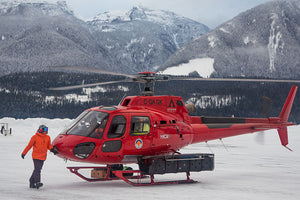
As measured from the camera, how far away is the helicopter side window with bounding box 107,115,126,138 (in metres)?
12.3

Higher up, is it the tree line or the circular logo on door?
the tree line

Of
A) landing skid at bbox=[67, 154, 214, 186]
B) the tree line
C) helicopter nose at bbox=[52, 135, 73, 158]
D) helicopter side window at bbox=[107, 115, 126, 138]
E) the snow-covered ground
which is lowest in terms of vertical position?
the snow-covered ground

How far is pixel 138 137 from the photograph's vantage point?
1270 cm

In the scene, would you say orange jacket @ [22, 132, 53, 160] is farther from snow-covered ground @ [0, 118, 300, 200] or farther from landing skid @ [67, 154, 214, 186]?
landing skid @ [67, 154, 214, 186]

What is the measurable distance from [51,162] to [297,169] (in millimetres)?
10630

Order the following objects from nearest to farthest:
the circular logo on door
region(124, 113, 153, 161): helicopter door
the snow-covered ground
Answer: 1. the snow-covered ground
2. region(124, 113, 153, 161): helicopter door
3. the circular logo on door

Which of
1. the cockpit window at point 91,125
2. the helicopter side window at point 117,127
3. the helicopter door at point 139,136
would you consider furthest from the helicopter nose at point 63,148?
the helicopter door at point 139,136

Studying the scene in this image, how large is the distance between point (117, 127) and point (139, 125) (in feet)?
2.43

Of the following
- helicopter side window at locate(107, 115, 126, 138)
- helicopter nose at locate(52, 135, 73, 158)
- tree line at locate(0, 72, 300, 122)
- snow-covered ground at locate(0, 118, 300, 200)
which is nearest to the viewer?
snow-covered ground at locate(0, 118, 300, 200)

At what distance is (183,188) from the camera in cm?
1238

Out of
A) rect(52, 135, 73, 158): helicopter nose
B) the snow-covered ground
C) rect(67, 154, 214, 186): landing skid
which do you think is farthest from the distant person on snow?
rect(67, 154, 214, 186): landing skid

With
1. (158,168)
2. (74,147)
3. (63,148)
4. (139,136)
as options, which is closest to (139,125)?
(139,136)

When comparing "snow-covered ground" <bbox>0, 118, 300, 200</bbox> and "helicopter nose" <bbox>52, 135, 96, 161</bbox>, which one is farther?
"helicopter nose" <bbox>52, 135, 96, 161</bbox>

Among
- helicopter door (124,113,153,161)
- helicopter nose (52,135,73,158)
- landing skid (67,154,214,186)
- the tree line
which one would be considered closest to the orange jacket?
helicopter nose (52,135,73,158)
